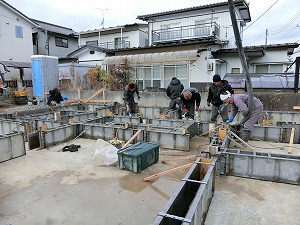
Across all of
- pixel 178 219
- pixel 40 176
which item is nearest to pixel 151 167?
pixel 40 176

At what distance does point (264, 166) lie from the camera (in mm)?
3807

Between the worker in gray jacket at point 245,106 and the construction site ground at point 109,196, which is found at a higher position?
the worker in gray jacket at point 245,106

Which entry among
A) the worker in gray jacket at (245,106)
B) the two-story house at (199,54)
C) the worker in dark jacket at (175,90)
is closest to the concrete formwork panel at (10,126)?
the worker in dark jacket at (175,90)

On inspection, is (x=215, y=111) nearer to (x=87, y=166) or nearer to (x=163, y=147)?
(x=163, y=147)

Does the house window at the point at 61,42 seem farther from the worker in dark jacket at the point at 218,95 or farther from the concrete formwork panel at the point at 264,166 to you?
the concrete formwork panel at the point at 264,166

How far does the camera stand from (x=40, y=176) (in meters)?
4.09

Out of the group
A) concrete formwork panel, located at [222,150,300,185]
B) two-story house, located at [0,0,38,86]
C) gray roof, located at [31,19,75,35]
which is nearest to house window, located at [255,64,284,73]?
concrete formwork panel, located at [222,150,300,185]

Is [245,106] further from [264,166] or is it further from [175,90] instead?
[175,90]

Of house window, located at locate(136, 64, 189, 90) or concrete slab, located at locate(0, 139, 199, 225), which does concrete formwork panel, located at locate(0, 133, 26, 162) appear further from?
house window, located at locate(136, 64, 189, 90)

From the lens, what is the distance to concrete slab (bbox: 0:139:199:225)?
291cm

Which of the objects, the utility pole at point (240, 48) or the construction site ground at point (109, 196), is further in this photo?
the utility pole at point (240, 48)

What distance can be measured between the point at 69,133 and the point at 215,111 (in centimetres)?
429

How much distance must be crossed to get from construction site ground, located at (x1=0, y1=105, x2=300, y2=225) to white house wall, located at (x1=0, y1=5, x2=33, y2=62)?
17124 millimetres

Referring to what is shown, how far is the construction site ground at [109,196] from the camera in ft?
9.34
